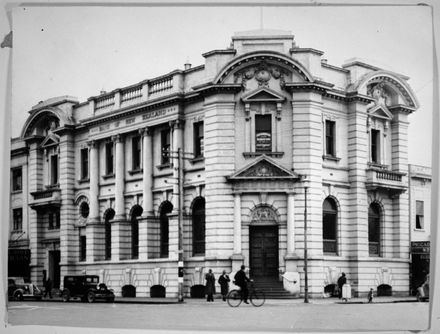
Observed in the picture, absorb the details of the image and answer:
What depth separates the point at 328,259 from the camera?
30.2m

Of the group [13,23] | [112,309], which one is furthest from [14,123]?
[112,309]

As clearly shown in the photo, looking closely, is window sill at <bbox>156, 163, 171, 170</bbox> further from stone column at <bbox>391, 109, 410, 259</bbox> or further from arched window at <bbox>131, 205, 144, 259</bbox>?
stone column at <bbox>391, 109, 410, 259</bbox>

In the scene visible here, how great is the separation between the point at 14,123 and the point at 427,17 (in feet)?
38.5

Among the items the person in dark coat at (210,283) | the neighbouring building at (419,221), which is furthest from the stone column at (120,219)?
the neighbouring building at (419,221)

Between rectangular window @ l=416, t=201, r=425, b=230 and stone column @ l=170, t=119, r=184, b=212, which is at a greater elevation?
stone column @ l=170, t=119, r=184, b=212

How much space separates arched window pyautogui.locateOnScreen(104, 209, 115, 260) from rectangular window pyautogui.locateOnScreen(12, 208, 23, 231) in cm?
348

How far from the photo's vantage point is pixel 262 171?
3097 cm

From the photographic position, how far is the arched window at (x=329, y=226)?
30250 millimetres

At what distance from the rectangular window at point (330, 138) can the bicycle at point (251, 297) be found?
5082mm

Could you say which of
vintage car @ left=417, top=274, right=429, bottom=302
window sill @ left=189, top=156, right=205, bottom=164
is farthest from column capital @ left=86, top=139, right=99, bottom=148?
vintage car @ left=417, top=274, right=429, bottom=302

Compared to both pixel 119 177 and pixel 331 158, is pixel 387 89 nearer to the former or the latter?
pixel 331 158

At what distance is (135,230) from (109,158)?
264cm

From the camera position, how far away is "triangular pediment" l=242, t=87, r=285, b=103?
30891 millimetres

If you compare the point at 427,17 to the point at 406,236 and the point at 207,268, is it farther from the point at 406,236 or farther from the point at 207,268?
the point at 207,268
